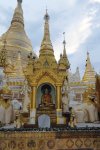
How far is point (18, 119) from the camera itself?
6.15m

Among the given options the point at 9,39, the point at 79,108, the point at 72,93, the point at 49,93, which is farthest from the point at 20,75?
the point at 9,39

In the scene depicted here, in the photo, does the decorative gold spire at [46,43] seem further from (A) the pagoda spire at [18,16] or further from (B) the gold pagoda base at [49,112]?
(A) the pagoda spire at [18,16]

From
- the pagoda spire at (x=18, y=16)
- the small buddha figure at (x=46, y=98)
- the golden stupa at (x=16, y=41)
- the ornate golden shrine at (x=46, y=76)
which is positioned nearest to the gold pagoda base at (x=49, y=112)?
the ornate golden shrine at (x=46, y=76)

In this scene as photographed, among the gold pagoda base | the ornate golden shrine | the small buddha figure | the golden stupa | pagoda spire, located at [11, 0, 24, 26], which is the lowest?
the gold pagoda base

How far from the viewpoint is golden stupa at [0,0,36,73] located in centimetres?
2427

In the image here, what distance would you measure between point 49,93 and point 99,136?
4589mm

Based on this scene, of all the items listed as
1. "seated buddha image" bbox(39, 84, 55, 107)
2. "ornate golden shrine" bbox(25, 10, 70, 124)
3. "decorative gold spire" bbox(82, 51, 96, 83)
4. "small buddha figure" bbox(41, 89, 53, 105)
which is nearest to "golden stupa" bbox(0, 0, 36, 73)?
"decorative gold spire" bbox(82, 51, 96, 83)

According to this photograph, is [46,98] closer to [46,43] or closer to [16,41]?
[46,43]

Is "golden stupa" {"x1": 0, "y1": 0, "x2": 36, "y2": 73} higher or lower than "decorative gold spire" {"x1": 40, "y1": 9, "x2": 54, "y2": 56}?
higher

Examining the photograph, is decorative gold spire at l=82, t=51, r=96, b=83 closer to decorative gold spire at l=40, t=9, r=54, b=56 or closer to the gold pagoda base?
decorative gold spire at l=40, t=9, r=54, b=56

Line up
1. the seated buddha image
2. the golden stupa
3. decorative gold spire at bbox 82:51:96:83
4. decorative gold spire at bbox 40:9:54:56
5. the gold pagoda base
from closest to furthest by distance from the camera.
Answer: the gold pagoda base, the seated buddha image, decorative gold spire at bbox 40:9:54:56, decorative gold spire at bbox 82:51:96:83, the golden stupa

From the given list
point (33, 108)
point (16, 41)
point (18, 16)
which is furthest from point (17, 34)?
point (33, 108)

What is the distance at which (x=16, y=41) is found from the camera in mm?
26609

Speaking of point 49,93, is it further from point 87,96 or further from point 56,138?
point 56,138
